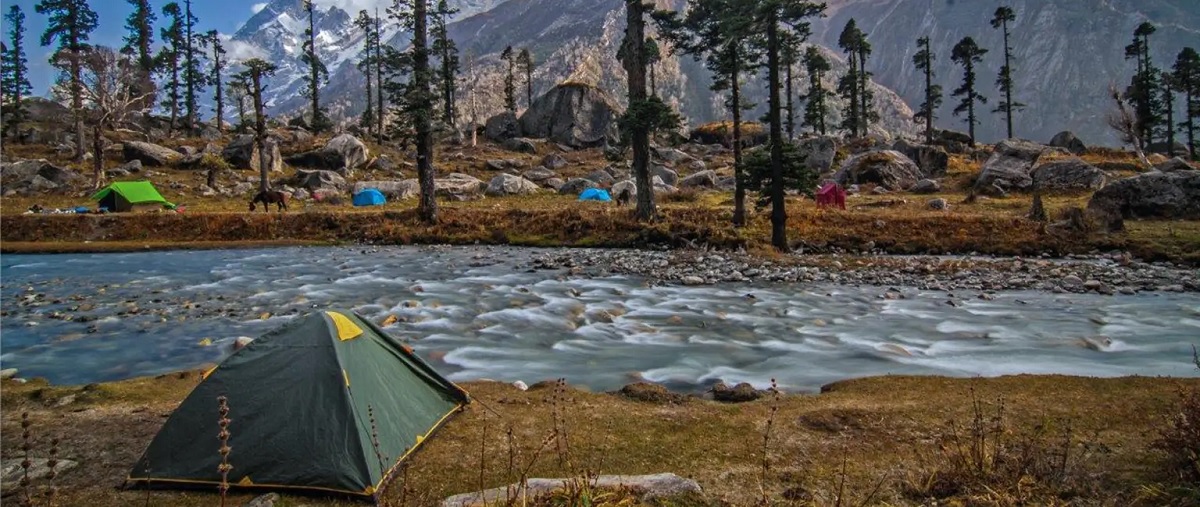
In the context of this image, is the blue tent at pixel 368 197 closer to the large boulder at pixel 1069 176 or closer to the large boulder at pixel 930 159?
the large boulder at pixel 930 159

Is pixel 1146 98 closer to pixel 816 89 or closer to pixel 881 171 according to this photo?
pixel 816 89

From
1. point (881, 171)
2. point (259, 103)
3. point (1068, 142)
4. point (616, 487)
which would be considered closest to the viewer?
point (616, 487)

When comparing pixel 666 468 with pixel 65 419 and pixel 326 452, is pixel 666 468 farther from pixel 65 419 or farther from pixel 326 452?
pixel 65 419

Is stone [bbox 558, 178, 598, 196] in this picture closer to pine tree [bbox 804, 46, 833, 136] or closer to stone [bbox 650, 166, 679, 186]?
stone [bbox 650, 166, 679, 186]

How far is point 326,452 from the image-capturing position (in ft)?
20.7

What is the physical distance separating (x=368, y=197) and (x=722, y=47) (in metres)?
31.2

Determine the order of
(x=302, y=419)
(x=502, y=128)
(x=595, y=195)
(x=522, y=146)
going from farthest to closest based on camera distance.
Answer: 1. (x=502, y=128)
2. (x=522, y=146)
3. (x=595, y=195)
4. (x=302, y=419)

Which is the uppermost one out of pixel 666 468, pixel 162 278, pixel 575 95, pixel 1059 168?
pixel 575 95

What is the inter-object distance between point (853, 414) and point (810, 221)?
886 inches

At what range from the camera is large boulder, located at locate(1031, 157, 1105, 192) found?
4247 cm

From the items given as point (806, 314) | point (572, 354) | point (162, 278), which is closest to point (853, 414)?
point (572, 354)

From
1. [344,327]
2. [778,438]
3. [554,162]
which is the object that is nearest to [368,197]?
[554,162]

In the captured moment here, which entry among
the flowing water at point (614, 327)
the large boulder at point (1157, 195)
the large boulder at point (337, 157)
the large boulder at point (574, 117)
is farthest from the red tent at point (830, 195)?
the large boulder at point (574, 117)

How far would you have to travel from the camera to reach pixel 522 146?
81.1m
